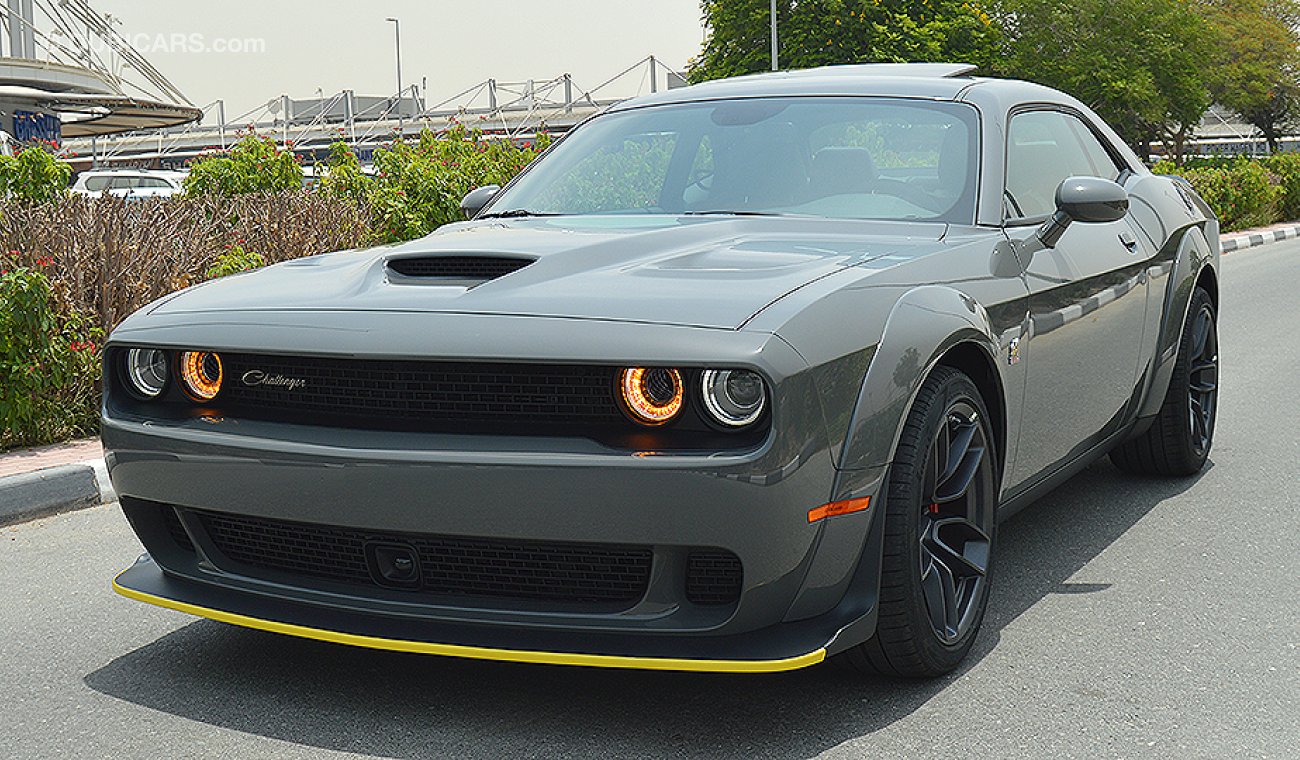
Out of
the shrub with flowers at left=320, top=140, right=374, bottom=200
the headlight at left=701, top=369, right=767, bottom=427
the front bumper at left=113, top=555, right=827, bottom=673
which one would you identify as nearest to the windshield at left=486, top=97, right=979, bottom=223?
the headlight at left=701, top=369, right=767, bottom=427

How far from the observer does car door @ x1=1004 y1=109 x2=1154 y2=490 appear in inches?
157

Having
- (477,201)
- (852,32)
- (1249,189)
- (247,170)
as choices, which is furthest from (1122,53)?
(477,201)

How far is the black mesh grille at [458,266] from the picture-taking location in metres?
3.33

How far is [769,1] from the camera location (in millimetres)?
48500

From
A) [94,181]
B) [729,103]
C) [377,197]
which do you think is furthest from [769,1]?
[729,103]

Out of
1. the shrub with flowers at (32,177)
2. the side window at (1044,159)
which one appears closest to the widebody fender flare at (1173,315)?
the side window at (1044,159)

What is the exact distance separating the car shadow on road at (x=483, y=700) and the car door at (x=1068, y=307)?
1.94 feet

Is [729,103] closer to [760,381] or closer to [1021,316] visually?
[1021,316]

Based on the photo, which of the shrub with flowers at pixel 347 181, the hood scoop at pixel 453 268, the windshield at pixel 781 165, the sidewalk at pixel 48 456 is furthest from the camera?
the shrub with flowers at pixel 347 181

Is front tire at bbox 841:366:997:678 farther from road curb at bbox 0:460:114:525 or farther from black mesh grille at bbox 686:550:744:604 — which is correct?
road curb at bbox 0:460:114:525

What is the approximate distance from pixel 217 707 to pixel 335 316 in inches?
36.5

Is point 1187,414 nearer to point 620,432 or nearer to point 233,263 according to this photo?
point 620,432

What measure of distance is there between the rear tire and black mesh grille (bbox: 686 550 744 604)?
9.48 feet

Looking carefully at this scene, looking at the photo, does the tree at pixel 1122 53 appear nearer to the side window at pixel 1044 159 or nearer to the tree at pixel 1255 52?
the tree at pixel 1255 52
